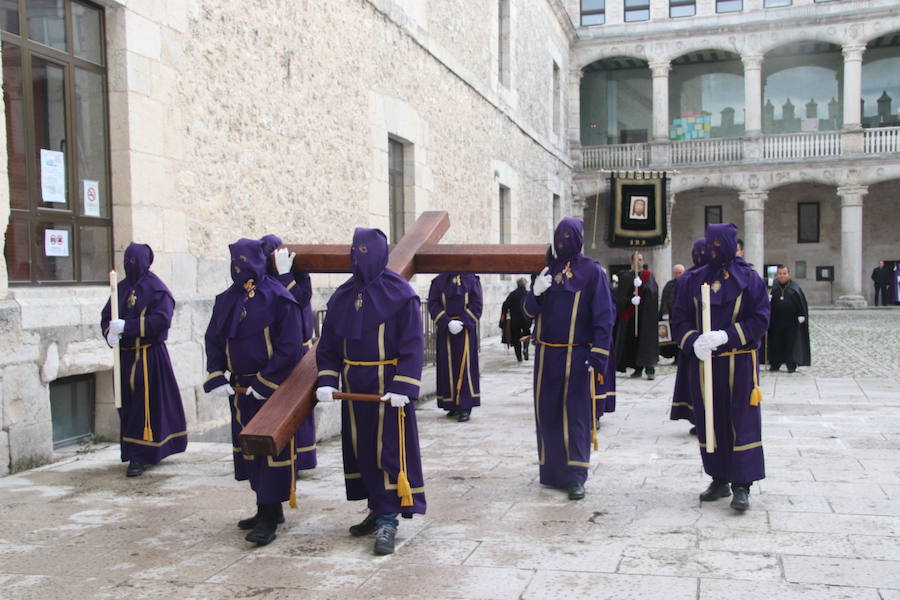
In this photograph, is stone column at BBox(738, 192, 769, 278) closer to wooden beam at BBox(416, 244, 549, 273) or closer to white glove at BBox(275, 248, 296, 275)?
wooden beam at BBox(416, 244, 549, 273)

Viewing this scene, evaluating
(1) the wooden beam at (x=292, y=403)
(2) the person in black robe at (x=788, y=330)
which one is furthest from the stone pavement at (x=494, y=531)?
(2) the person in black robe at (x=788, y=330)

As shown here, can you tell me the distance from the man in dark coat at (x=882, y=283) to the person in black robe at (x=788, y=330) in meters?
17.2

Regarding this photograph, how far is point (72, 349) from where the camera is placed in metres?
5.98

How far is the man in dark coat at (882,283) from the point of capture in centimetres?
2636

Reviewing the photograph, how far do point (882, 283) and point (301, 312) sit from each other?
25.5 metres

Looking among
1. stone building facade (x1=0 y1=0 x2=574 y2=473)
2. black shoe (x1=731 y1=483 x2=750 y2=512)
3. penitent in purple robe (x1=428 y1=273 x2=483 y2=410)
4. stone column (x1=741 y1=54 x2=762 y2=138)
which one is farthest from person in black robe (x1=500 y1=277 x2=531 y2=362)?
stone column (x1=741 y1=54 x2=762 y2=138)

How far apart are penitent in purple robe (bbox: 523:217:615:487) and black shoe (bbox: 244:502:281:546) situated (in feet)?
5.80

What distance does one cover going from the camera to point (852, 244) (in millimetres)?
25281

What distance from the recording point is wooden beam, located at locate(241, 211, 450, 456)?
12.6 ft

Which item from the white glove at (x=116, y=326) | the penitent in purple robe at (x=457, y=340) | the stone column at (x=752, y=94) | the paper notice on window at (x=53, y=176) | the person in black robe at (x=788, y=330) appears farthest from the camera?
the stone column at (x=752, y=94)

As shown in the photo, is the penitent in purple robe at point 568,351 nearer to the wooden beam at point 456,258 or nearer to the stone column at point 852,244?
the wooden beam at point 456,258

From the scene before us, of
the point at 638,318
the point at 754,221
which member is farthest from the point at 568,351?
the point at 754,221

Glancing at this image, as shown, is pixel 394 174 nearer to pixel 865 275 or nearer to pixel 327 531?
pixel 327 531

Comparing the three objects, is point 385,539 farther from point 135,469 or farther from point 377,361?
point 135,469
